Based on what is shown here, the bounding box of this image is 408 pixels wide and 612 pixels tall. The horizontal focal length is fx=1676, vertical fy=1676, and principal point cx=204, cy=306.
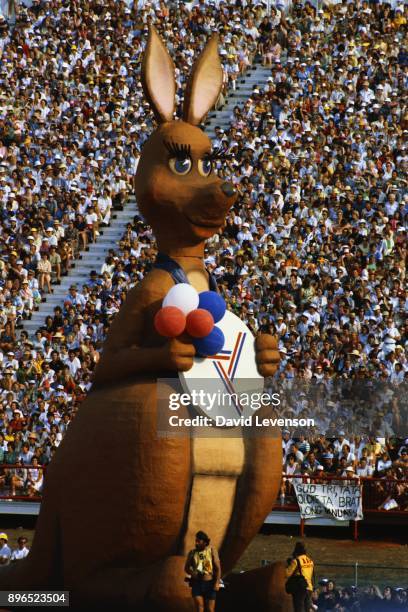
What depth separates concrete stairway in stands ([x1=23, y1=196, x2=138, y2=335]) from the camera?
2544 centimetres

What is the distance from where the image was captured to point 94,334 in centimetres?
2408

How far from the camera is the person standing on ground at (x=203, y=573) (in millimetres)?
12164

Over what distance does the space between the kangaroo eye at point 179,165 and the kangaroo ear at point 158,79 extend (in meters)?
0.47

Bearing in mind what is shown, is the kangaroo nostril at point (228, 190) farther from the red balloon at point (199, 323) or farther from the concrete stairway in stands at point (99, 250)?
the concrete stairway in stands at point (99, 250)

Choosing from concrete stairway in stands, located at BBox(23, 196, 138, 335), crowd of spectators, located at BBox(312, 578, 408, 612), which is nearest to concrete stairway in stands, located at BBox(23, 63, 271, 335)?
concrete stairway in stands, located at BBox(23, 196, 138, 335)

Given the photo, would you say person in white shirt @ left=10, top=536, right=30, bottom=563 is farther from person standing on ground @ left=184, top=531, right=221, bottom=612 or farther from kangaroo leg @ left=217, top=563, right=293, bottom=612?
person standing on ground @ left=184, top=531, right=221, bottom=612

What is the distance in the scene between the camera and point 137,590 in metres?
12.5

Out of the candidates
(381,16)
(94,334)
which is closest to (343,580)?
(94,334)

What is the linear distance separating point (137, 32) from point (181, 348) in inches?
779

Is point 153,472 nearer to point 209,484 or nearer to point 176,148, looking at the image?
point 209,484

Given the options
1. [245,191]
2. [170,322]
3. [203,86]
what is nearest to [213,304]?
[170,322]

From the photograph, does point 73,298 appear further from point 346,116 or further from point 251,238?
point 346,116

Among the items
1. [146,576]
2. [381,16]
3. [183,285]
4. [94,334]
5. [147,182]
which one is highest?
[381,16]

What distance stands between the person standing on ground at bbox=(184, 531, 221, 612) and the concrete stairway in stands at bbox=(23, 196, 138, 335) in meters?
13.0
